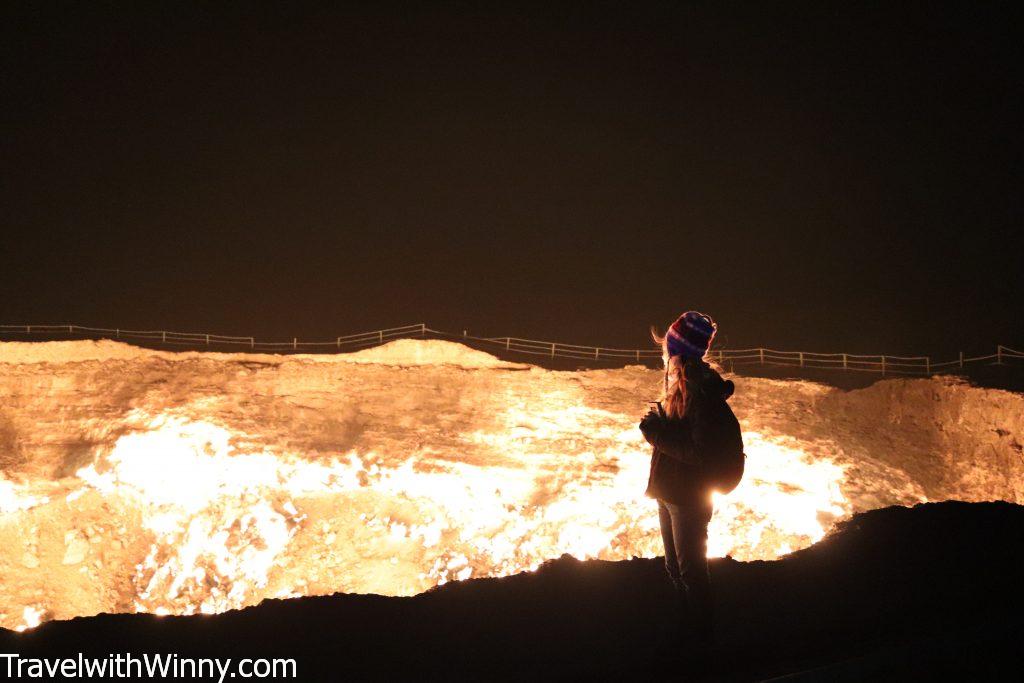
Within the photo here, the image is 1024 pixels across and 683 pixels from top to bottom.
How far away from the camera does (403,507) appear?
1978 centimetres

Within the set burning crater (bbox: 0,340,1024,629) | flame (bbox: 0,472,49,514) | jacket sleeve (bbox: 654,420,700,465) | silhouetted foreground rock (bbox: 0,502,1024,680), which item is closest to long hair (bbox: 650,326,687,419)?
jacket sleeve (bbox: 654,420,700,465)

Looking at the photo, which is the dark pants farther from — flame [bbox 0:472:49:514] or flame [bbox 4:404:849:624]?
flame [bbox 0:472:49:514]

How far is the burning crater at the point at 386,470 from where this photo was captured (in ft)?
58.9

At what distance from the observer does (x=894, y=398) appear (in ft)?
64.2

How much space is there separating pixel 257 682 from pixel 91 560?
19.1 metres

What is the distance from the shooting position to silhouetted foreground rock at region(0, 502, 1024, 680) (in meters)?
4.10

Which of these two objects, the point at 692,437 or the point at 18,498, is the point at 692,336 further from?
the point at 18,498

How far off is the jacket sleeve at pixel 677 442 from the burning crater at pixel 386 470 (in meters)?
14.4

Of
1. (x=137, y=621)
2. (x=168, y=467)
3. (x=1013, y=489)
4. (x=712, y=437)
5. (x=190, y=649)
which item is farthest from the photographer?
(x=168, y=467)

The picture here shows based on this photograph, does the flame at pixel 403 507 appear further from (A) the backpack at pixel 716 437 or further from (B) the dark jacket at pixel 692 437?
(A) the backpack at pixel 716 437

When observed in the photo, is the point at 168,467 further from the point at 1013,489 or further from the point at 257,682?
the point at 1013,489

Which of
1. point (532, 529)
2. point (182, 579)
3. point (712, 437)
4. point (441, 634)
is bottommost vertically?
point (182, 579)

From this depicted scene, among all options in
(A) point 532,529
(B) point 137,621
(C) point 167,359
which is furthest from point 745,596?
(C) point 167,359

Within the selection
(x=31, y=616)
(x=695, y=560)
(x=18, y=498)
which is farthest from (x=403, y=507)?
(x=695, y=560)
